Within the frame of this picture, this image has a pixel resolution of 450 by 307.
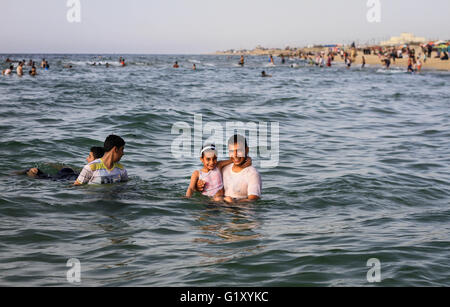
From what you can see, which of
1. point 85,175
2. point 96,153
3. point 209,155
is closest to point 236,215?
point 209,155

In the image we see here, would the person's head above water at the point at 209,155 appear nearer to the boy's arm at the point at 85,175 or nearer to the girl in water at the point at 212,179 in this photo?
the girl in water at the point at 212,179

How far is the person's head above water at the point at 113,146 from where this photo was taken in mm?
8820

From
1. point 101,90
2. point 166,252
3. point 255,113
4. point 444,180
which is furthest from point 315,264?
point 101,90

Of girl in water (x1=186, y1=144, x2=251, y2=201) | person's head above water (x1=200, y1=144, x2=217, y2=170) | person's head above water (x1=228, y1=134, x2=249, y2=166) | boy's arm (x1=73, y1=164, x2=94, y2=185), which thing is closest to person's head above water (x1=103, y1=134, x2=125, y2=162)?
boy's arm (x1=73, y1=164, x2=94, y2=185)

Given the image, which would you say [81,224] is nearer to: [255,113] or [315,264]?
[315,264]

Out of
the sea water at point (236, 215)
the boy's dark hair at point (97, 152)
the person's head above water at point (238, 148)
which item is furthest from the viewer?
the boy's dark hair at point (97, 152)

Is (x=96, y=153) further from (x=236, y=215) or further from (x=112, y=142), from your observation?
(x=236, y=215)

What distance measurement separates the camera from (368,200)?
9203mm

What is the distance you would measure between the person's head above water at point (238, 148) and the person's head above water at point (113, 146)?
2082 millimetres

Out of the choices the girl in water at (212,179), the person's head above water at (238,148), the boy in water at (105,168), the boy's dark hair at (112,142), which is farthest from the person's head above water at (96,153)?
the person's head above water at (238,148)

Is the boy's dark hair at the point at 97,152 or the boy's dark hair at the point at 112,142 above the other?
the boy's dark hair at the point at 112,142

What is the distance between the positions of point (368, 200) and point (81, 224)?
4906mm
